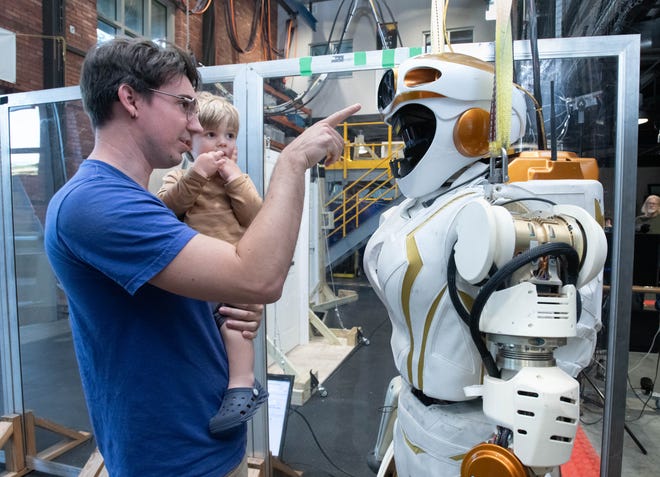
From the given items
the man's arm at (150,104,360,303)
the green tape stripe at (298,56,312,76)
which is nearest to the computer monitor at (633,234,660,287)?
the green tape stripe at (298,56,312,76)

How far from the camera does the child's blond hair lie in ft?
4.88

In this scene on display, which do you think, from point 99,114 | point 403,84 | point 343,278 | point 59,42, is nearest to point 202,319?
point 99,114

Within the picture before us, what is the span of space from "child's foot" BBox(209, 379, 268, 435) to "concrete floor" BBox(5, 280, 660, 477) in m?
1.85

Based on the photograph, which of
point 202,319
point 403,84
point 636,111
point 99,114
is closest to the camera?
point 99,114

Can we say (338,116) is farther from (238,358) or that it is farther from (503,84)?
(238,358)

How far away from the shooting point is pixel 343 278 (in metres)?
8.66

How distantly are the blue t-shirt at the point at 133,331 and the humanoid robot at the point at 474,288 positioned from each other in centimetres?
59

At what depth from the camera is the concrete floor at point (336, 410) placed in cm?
284

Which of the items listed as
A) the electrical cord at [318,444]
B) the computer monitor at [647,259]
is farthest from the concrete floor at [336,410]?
the computer monitor at [647,259]

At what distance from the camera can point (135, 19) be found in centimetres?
717

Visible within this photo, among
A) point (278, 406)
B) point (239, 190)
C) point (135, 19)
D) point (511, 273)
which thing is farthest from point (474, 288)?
point (135, 19)

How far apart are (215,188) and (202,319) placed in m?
0.61

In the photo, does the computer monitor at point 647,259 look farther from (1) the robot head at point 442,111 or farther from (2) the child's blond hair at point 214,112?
(2) the child's blond hair at point 214,112

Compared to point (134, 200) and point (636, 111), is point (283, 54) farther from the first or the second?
point (134, 200)
